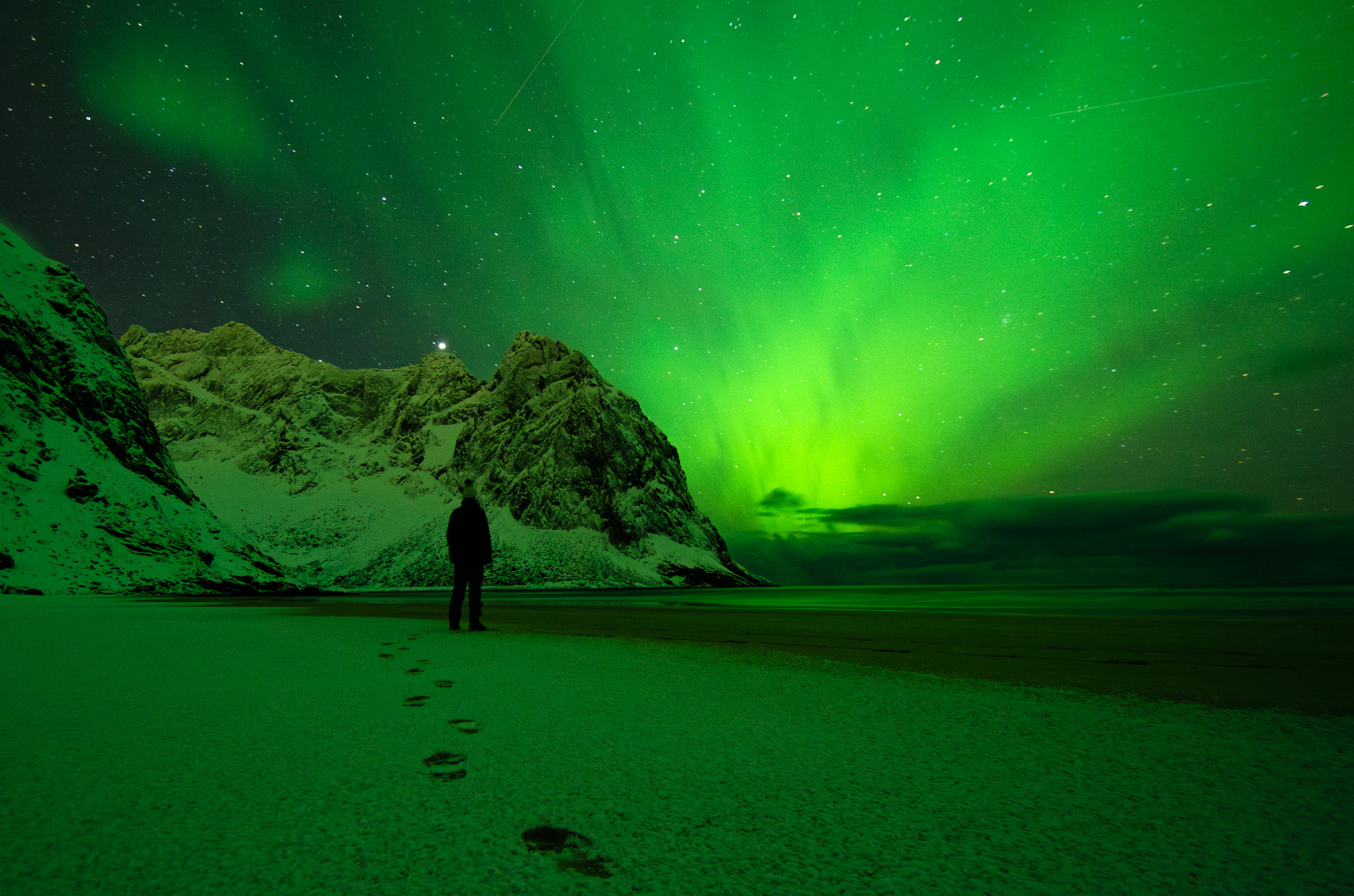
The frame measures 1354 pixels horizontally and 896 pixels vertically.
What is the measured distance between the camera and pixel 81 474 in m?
45.9

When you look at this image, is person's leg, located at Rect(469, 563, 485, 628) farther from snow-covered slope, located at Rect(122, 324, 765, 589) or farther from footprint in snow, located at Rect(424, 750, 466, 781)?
snow-covered slope, located at Rect(122, 324, 765, 589)

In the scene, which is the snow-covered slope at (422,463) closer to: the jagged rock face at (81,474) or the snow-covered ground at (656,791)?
the jagged rock face at (81,474)

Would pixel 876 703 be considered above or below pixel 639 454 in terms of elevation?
below

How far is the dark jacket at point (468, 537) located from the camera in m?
8.81

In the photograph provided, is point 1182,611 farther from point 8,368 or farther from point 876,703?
point 8,368

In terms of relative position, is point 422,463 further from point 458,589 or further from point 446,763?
point 446,763

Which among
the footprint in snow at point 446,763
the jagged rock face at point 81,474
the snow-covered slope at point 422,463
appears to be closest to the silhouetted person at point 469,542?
the footprint in snow at point 446,763

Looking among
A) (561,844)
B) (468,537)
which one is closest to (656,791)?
(561,844)

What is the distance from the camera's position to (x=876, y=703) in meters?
3.80

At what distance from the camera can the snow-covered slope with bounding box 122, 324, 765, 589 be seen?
13475 cm

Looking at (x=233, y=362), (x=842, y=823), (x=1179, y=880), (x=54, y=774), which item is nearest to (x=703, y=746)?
(x=842, y=823)

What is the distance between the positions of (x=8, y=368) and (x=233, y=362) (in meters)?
157

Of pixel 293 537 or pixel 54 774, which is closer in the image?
pixel 54 774

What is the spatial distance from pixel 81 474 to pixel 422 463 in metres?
117
